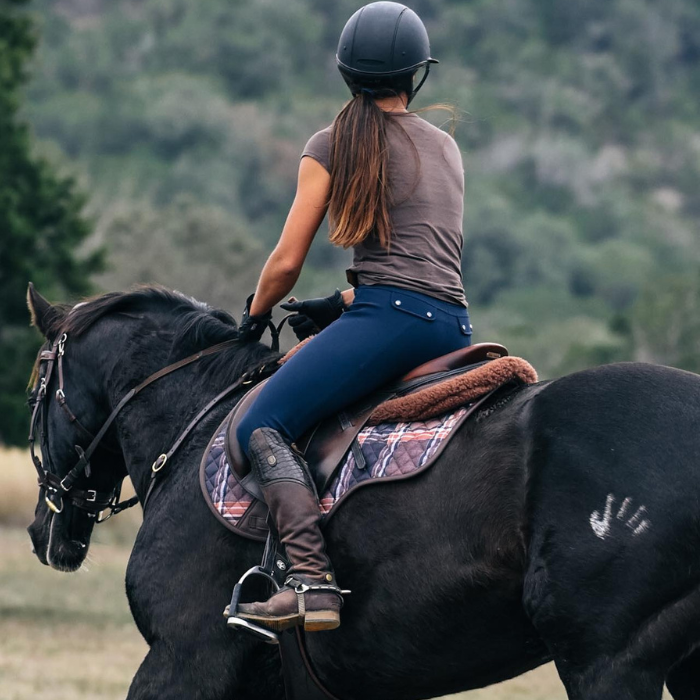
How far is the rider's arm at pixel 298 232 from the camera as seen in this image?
178 inches

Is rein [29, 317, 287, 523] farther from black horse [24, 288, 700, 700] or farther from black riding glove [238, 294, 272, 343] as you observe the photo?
black horse [24, 288, 700, 700]

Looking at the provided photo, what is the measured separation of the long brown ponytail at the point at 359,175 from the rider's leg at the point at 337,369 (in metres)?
0.23

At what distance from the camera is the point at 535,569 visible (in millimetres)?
3914

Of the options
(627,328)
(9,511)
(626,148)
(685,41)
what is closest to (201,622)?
(9,511)

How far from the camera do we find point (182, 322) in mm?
5309

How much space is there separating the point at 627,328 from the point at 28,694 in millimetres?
37574

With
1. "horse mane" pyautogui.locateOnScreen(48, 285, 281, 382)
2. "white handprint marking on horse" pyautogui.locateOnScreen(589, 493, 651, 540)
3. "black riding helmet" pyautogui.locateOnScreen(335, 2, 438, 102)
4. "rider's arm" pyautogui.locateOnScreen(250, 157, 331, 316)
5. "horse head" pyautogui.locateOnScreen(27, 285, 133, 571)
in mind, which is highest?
"black riding helmet" pyautogui.locateOnScreen(335, 2, 438, 102)

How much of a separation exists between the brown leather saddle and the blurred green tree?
15487 millimetres

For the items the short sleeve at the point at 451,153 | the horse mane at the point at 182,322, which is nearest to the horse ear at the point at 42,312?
the horse mane at the point at 182,322

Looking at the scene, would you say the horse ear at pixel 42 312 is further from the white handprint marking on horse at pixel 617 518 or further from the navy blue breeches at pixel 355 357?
the white handprint marking on horse at pixel 617 518

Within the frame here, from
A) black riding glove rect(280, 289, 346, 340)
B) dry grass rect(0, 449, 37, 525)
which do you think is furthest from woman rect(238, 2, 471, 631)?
dry grass rect(0, 449, 37, 525)

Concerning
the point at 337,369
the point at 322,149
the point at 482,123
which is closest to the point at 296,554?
the point at 337,369

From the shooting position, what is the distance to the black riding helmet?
14.9 feet

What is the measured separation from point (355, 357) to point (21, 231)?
1603cm
